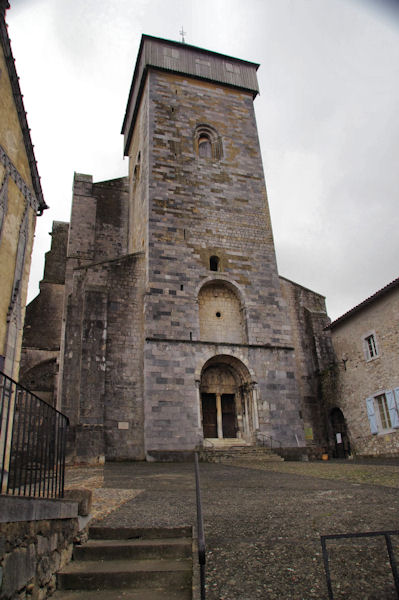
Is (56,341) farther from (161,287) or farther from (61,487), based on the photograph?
(61,487)

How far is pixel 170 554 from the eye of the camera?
415 centimetres

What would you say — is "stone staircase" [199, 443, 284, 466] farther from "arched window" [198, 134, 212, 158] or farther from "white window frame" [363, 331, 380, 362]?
"arched window" [198, 134, 212, 158]

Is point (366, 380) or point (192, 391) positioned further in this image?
point (366, 380)

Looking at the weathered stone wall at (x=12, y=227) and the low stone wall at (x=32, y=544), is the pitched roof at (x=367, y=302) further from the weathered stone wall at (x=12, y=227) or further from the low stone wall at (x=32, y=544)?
the low stone wall at (x=32, y=544)

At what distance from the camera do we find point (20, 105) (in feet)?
24.4

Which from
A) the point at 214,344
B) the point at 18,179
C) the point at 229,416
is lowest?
the point at 229,416

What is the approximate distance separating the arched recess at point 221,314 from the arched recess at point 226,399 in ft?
3.29

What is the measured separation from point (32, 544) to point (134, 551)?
1083 millimetres

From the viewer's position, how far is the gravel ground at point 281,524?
11.0 ft

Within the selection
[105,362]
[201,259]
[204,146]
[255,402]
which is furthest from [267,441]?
[204,146]

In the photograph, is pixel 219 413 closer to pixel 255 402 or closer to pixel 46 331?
pixel 255 402

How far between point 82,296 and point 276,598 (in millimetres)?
13553

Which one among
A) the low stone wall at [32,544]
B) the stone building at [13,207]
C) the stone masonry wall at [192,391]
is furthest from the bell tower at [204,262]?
the low stone wall at [32,544]

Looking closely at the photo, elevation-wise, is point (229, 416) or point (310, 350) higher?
point (310, 350)
